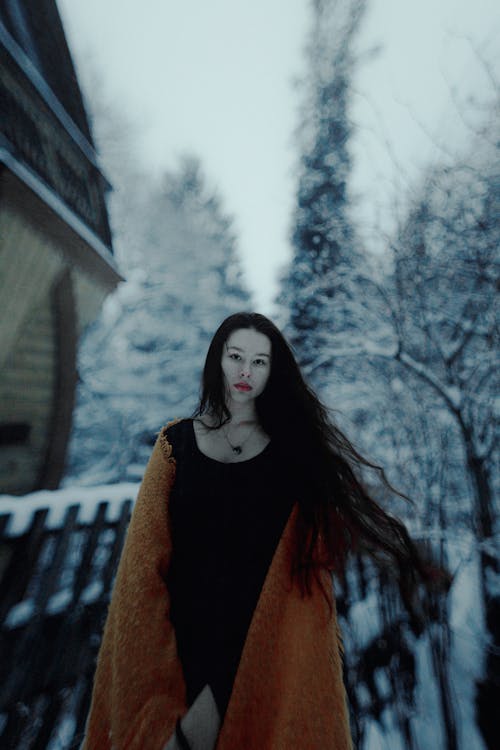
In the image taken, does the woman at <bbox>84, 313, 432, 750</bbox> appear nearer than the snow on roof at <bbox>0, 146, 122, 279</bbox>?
Yes

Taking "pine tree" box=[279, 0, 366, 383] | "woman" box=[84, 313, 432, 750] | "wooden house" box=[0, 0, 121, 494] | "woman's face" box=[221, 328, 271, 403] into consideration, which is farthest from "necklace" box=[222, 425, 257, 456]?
"pine tree" box=[279, 0, 366, 383]

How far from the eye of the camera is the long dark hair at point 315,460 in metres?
1.04

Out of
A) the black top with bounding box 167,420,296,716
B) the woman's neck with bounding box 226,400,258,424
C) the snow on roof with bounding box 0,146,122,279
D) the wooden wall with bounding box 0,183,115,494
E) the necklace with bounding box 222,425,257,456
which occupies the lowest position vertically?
the black top with bounding box 167,420,296,716

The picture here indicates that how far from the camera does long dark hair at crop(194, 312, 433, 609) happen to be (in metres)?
1.04

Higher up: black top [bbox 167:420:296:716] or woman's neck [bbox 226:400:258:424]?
woman's neck [bbox 226:400:258:424]

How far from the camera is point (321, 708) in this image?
885mm

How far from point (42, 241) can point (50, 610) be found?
3.37m

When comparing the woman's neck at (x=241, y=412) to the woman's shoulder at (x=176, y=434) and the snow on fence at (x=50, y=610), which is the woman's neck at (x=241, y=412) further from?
the snow on fence at (x=50, y=610)

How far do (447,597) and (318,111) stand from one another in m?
7.96

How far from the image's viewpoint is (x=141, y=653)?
2.85 ft

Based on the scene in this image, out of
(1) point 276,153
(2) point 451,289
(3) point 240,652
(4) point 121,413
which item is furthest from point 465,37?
(4) point 121,413

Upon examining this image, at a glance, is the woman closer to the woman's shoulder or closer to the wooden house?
the woman's shoulder

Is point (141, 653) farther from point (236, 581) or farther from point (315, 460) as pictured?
point (315, 460)

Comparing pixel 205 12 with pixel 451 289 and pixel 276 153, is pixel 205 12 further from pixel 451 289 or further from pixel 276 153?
pixel 451 289
